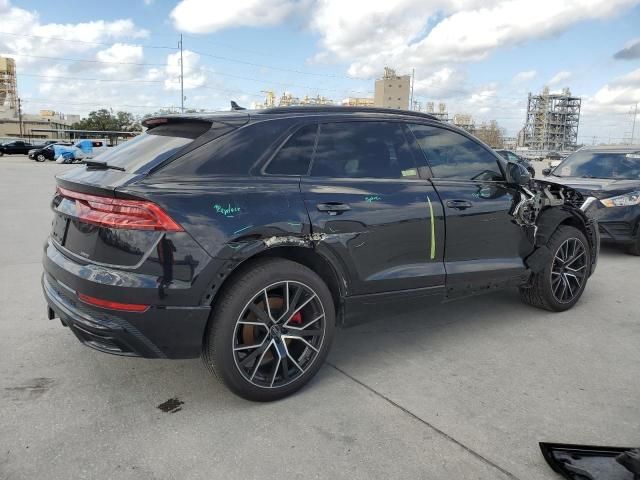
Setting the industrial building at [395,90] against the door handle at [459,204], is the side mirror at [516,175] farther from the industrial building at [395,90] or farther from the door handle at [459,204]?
the industrial building at [395,90]

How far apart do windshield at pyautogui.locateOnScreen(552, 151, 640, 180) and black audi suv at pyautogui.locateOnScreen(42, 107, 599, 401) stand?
529cm

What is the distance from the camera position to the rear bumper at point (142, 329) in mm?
2715

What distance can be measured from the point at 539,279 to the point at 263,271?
2.94 m

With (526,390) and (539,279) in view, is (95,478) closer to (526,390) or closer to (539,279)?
(526,390)

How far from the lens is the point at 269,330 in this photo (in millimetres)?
3066

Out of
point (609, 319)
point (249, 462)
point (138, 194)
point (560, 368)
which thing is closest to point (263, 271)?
point (138, 194)

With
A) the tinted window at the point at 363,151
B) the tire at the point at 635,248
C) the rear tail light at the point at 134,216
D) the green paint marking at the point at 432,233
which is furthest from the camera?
the tire at the point at 635,248

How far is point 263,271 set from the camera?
117 inches

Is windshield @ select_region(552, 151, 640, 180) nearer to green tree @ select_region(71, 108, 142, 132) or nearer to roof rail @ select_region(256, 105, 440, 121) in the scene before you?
roof rail @ select_region(256, 105, 440, 121)

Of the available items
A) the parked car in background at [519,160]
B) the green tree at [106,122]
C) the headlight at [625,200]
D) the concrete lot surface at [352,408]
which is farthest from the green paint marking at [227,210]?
the green tree at [106,122]

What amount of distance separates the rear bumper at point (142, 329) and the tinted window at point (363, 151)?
1231mm

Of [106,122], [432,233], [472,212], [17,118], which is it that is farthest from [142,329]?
[17,118]

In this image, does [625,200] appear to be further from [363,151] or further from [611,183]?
[363,151]

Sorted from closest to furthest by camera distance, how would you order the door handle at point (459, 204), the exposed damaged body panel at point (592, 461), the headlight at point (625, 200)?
the exposed damaged body panel at point (592, 461) → the door handle at point (459, 204) → the headlight at point (625, 200)
